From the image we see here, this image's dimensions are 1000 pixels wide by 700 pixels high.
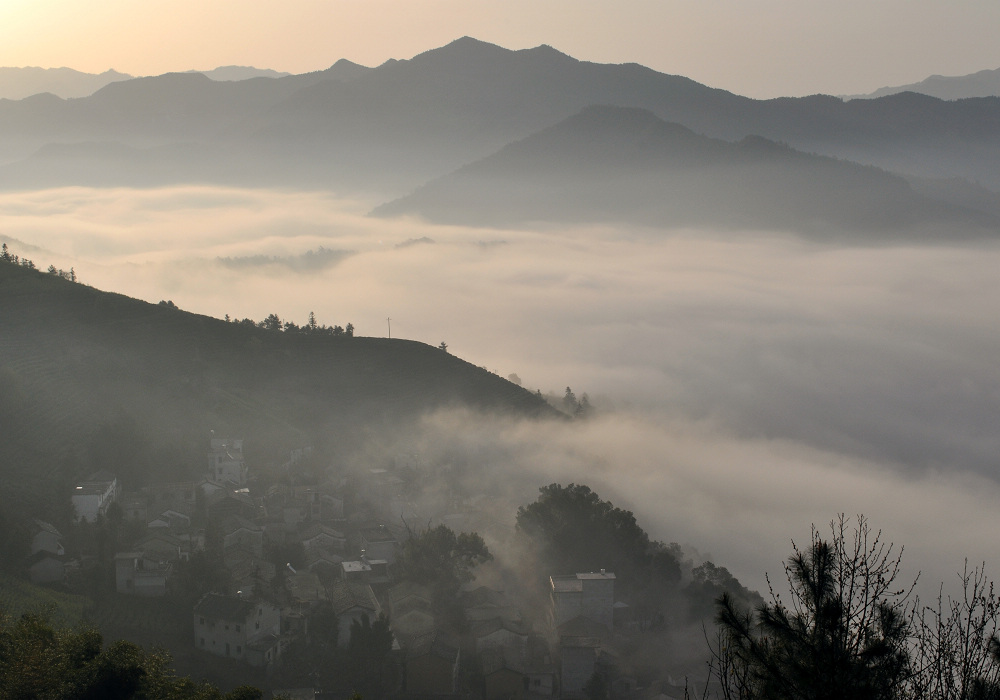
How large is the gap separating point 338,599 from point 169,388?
59.2ft

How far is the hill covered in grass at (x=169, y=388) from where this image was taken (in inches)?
1323

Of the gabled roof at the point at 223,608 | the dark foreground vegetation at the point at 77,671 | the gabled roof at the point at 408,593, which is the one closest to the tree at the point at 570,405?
the gabled roof at the point at 408,593

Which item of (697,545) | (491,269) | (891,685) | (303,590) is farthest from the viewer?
(491,269)

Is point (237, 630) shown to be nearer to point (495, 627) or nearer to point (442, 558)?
point (495, 627)

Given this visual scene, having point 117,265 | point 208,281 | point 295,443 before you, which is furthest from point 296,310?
point 295,443

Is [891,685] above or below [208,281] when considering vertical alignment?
below

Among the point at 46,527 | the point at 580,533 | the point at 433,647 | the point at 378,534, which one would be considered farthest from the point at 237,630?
the point at 580,533

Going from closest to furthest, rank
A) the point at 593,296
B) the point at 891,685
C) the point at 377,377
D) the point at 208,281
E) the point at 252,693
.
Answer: the point at 891,685, the point at 252,693, the point at 377,377, the point at 208,281, the point at 593,296

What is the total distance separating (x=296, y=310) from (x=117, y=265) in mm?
42955

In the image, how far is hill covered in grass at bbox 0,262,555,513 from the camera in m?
33.6

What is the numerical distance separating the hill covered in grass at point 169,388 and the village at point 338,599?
7.78 ft

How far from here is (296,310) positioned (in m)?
127

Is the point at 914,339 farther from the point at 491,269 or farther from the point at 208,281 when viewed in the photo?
the point at 208,281

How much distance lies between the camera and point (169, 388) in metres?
40.8
